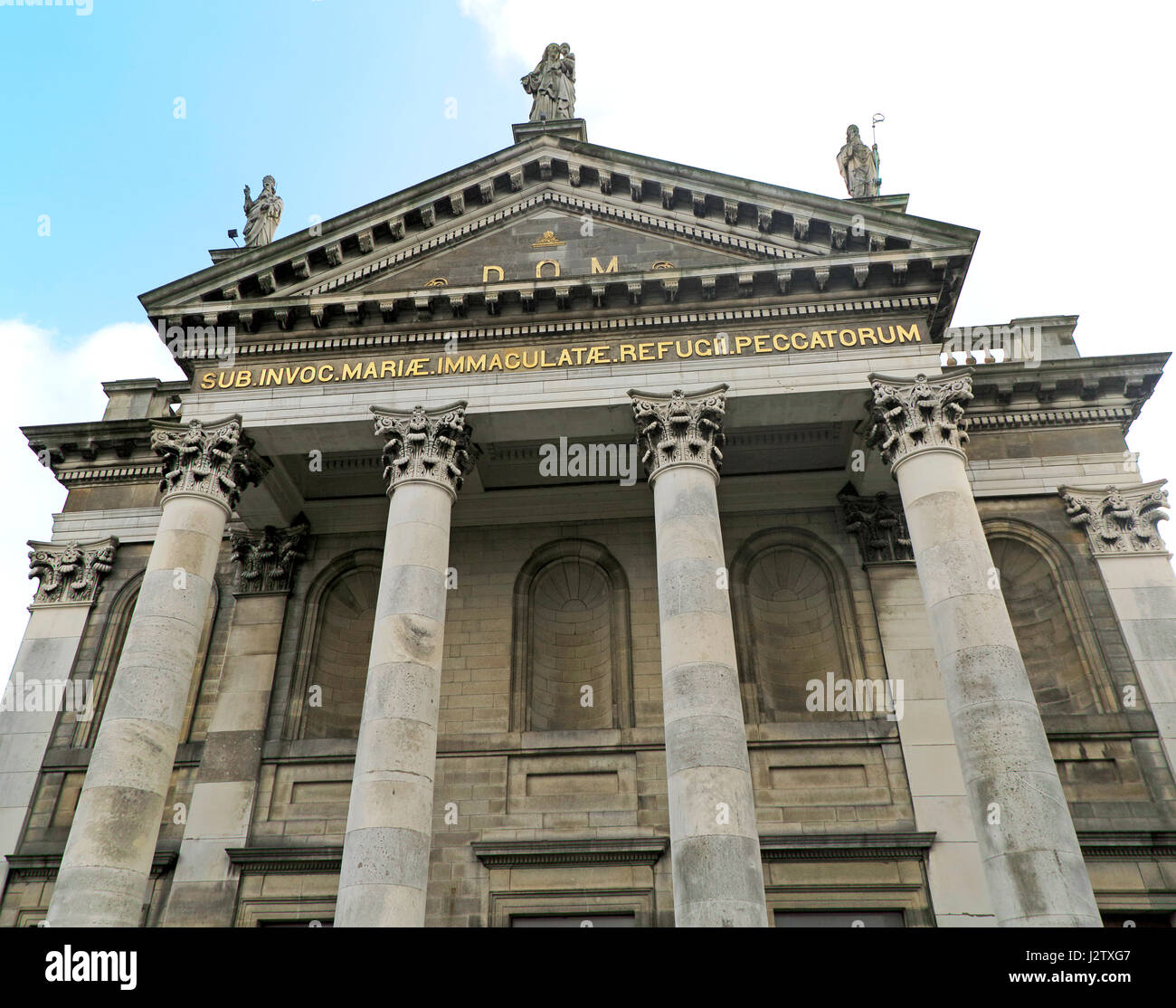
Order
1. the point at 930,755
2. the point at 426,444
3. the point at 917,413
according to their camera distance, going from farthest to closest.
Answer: the point at 930,755 < the point at 426,444 < the point at 917,413

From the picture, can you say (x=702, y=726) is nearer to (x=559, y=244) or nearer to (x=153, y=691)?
(x=153, y=691)

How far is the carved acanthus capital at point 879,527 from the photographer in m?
21.7

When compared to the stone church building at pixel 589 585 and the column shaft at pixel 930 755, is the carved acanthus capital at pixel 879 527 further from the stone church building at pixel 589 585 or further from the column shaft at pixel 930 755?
the column shaft at pixel 930 755

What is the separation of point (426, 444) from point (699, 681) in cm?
727

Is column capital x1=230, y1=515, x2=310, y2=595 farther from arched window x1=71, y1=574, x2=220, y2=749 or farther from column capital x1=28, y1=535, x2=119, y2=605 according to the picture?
column capital x1=28, y1=535, x2=119, y2=605

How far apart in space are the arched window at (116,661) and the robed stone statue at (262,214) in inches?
341

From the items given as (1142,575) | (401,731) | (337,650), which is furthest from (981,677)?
(337,650)

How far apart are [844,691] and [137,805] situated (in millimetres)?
13706

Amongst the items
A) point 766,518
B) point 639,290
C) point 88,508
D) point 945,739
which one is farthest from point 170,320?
point 945,739

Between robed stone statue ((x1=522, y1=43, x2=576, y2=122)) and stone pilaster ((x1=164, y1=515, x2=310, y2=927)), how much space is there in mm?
11960

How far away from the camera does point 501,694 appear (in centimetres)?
2114

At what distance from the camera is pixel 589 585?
23.2 metres

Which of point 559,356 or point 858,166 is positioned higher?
point 858,166
